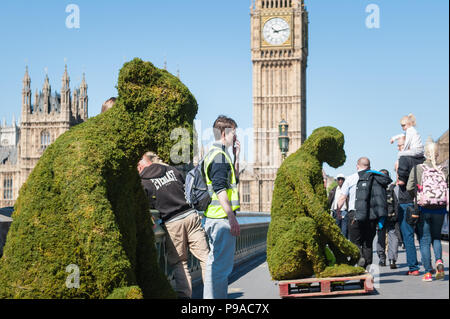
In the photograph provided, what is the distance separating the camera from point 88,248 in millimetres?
2588

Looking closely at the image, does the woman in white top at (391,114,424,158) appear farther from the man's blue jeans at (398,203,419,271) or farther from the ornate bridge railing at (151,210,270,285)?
the ornate bridge railing at (151,210,270,285)

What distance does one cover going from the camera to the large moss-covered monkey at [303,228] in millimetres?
6125

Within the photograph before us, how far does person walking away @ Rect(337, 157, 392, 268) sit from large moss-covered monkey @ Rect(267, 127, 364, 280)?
1.23m

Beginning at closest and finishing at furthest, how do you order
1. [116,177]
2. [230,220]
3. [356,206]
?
[116,177] < [230,220] < [356,206]

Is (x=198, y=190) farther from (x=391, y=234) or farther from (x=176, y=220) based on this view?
(x=391, y=234)

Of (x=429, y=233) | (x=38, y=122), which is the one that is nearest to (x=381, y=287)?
(x=429, y=233)

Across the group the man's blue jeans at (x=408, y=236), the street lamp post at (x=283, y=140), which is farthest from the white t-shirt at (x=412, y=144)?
the street lamp post at (x=283, y=140)

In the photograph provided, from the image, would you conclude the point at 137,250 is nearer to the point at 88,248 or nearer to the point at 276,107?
the point at 88,248

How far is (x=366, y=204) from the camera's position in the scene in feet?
25.2

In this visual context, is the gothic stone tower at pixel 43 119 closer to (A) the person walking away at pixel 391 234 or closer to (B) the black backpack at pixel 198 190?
(A) the person walking away at pixel 391 234

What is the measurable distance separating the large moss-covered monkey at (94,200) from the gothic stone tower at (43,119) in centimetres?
6017

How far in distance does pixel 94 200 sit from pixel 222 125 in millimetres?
2339
